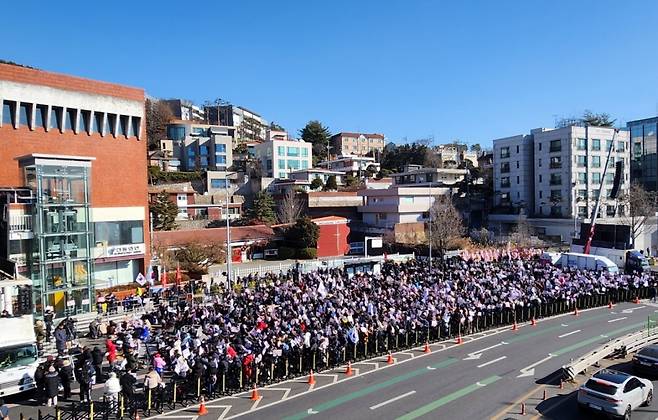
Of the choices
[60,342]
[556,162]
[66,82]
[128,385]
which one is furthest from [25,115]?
[556,162]

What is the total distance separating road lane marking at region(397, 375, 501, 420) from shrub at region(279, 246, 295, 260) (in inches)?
1355

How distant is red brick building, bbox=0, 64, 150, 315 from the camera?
25.9 m

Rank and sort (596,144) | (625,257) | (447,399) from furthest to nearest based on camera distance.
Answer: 1. (596,144)
2. (625,257)
3. (447,399)

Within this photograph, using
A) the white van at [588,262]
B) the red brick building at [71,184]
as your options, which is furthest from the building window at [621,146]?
the red brick building at [71,184]

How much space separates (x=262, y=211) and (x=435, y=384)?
Result: 4468 cm

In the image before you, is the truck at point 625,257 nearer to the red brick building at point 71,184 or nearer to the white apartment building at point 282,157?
the red brick building at point 71,184

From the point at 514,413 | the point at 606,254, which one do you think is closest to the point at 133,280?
the point at 514,413

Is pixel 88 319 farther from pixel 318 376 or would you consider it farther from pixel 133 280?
pixel 318 376

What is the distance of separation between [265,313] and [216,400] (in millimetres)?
6212

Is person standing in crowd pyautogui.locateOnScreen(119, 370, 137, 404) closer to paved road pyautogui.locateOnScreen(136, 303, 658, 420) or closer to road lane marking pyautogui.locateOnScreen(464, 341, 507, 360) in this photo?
paved road pyautogui.locateOnScreen(136, 303, 658, 420)

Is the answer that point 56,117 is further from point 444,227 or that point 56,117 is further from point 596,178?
point 596,178

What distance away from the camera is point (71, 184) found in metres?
27.1

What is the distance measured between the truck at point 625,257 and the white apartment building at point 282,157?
4560 cm

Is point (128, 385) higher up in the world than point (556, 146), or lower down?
lower down
